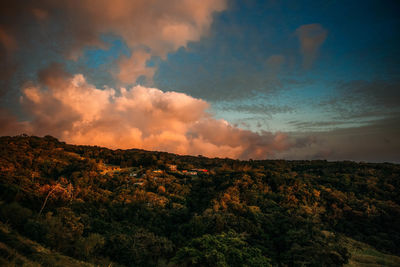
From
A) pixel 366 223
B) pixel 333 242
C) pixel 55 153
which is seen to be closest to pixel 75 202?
pixel 55 153

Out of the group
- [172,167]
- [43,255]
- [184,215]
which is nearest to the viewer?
[43,255]

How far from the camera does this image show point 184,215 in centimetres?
4834

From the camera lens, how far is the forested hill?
2783 cm

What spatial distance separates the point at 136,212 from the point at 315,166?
7162 centimetres

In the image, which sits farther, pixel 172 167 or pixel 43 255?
pixel 172 167

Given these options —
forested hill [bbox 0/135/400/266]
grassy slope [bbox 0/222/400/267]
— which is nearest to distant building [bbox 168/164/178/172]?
forested hill [bbox 0/135/400/266]

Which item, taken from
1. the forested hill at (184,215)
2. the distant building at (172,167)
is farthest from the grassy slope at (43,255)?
the distant building at (172,167)

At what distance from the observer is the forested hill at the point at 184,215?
27.8 meters

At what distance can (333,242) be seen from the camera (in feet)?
107

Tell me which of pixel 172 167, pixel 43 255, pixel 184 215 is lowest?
pixel 184 215

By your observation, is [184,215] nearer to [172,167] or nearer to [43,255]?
[43,255]

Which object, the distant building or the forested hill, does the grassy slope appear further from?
the distant building

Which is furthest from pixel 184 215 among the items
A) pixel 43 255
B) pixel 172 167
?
pixel 172 167

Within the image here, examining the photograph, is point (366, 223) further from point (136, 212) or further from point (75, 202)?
point (75, 202)
